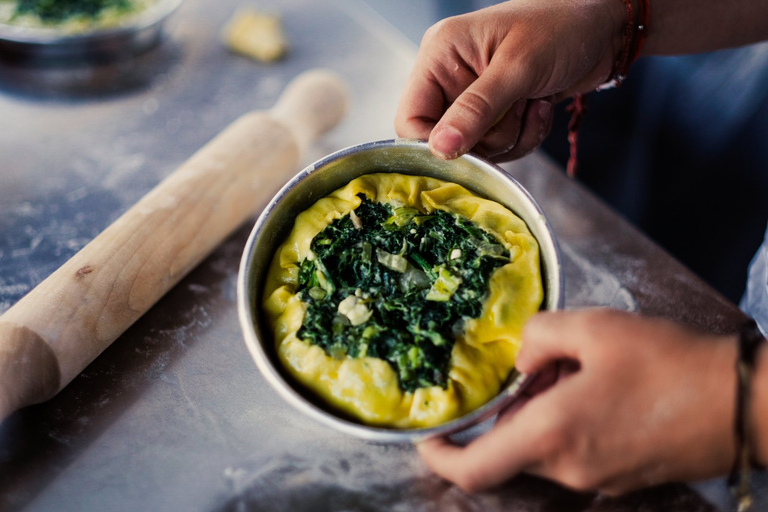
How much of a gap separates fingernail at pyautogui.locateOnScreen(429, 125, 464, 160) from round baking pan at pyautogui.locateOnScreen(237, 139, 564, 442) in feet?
0.36

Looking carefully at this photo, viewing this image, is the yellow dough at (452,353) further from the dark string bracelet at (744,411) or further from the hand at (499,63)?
the dark string bracelet at (744,411)

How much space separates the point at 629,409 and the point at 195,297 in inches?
71.4

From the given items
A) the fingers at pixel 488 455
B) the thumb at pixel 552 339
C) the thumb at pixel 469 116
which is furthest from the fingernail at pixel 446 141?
the fingers at pixel 488 455

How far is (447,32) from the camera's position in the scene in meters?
2.16

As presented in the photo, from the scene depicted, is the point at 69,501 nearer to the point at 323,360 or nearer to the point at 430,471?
the point at 323,360

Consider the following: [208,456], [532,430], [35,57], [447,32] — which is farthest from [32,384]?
[35,57]

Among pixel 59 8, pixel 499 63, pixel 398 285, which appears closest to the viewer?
pixel 398 285

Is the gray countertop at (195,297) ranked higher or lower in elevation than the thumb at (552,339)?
lower

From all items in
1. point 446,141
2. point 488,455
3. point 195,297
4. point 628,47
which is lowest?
point 195,297

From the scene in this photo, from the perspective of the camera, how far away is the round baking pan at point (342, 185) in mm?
1539

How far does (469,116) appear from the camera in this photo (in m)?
1.91

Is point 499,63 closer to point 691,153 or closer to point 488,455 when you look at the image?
point 488,455

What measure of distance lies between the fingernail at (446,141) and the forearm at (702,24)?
1140 mm

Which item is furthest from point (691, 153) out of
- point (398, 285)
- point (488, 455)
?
point (488, 455)
